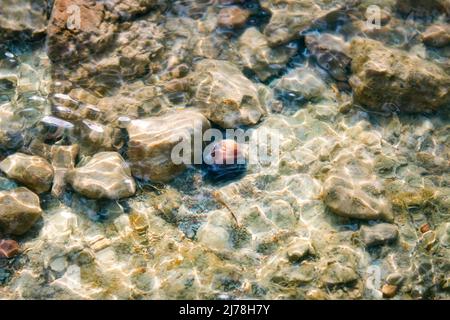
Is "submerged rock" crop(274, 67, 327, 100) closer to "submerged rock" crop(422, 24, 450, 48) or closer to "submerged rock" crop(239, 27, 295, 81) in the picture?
"submerged rock" crop(239, 27, 295, 81)

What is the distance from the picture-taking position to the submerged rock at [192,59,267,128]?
5.16 m

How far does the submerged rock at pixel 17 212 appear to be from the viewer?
429cm

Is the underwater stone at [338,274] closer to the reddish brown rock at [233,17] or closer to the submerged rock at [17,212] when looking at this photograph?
the submerged rock at [17,212]

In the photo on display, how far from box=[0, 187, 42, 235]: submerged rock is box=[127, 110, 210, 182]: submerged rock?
116 cm

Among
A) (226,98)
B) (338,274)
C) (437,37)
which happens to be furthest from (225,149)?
(437,37)

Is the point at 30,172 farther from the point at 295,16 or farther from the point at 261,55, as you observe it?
the point at 295,16

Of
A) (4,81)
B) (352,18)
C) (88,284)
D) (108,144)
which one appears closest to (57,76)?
(4,81)

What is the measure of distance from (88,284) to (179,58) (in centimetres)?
327

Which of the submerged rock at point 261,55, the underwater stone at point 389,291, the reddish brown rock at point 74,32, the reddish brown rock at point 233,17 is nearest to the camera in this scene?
the underwater stone at point 389,291

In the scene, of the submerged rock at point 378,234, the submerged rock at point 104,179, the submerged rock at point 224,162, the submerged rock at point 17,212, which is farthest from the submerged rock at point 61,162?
the submerged rock at point 378,234

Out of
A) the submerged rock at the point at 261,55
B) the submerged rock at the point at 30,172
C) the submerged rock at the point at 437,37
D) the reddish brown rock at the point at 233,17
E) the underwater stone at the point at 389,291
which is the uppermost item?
the reddish brown rock at the point at 233,17

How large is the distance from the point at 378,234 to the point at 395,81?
6.78 ft

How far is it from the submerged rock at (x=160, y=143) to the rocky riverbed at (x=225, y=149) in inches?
0.9

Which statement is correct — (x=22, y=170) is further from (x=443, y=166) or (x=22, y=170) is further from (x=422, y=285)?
(x=443, y=166)
